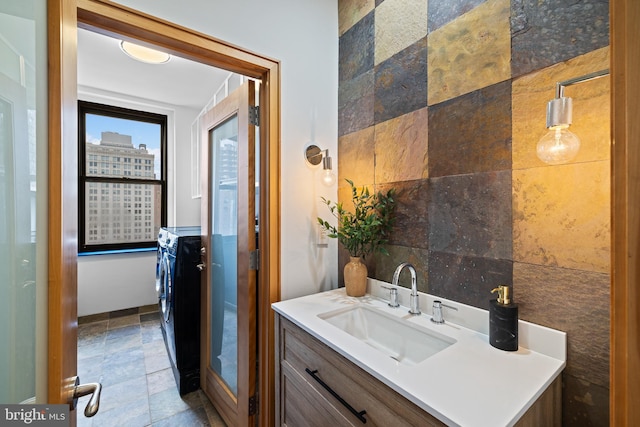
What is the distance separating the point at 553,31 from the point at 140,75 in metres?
3.36

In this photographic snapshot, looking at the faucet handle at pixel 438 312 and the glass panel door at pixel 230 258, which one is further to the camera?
the glass panel door at pixel 230 258

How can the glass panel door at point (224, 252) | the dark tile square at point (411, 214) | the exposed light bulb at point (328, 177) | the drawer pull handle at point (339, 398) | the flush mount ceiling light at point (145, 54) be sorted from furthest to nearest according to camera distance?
1. the flush mount ceiling light at point (145, 54)
2. the glass panel door at point (224, 252)
3. the exposed light bulb at point (328, 177)
4. the dark tile square at point (411, 214)
5. the drawer pull handle at point (339, 398)

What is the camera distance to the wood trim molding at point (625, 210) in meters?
0.40

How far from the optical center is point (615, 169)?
42 cm

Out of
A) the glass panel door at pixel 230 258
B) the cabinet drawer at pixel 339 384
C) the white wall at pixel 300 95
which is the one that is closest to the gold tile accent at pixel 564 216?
the cabinet drawer at pixel 339 384

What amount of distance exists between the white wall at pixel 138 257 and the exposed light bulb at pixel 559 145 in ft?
12.8

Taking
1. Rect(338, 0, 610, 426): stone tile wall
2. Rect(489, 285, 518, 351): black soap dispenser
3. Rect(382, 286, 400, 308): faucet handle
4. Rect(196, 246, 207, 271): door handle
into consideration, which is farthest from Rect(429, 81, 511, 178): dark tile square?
Rect(196, 246, 207, 271): door handle

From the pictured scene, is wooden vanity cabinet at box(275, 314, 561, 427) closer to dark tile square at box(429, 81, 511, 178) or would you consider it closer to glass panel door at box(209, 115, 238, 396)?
glass panel door at box(209, 115, 238, 396)

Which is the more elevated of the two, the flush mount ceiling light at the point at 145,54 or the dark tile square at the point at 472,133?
the flush mount ceiling light at the point at 145,54

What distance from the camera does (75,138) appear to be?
82cm

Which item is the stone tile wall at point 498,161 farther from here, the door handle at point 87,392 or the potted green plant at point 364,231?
the door handle at point 87,392

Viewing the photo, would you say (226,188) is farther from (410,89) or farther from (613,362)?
(613,362)

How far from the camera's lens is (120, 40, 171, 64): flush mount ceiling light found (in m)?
2.25

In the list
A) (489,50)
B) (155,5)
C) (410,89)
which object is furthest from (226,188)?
(489,50)
